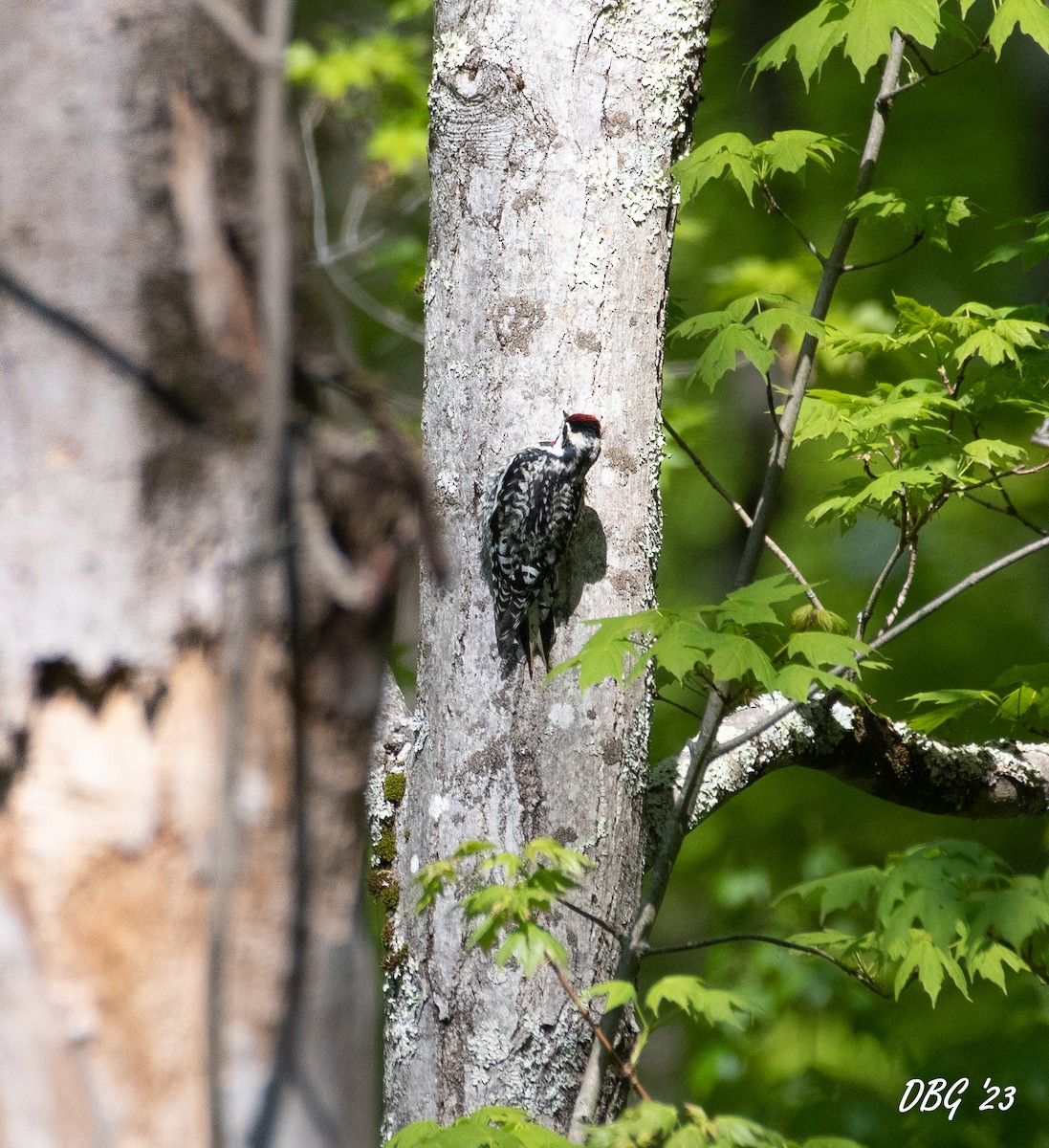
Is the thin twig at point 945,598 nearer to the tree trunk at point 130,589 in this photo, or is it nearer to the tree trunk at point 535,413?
the tree trunk at point 535,413

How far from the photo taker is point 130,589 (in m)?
0.78

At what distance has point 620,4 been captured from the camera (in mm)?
1952

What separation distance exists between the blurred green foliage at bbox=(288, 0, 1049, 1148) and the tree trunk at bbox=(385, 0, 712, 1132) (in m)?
0.55

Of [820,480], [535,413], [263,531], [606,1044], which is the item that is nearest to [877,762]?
[606,1044]

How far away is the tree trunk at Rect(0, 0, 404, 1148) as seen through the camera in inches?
30.6

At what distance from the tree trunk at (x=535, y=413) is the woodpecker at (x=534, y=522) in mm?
32

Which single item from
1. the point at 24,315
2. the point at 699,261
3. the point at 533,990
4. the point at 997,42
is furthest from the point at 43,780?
the point at 699,261

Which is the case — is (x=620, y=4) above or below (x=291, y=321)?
above

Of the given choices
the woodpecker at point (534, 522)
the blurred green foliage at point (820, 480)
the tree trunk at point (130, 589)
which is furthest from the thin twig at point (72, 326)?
the blurred green foliage at point (820, 480)

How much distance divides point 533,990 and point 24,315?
146 centimetres

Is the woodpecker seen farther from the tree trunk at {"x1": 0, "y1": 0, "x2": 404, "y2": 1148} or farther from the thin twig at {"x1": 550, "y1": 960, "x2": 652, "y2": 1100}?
the tree trunk at {"x1": 0, "y1": 0, "x2": 404, "y2": 1148}

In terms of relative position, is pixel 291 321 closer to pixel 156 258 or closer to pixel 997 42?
pixel 156 258

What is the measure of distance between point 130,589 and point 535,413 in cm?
127

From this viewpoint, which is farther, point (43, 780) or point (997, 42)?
point (997, 42)
